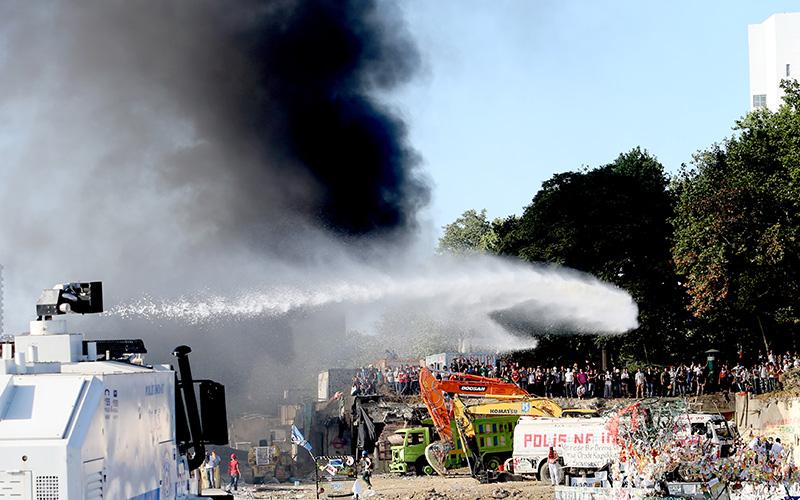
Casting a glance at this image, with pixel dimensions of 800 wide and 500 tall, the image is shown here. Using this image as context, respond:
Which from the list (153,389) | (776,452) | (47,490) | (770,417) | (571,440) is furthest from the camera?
(770,417)

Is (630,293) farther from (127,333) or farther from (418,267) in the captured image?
(127,333)

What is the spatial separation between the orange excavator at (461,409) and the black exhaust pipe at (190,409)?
102 feet

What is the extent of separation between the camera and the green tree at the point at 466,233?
103125 millimetres

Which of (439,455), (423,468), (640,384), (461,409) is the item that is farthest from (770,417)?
(423,468)

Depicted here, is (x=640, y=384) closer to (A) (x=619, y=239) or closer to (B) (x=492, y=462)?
(B) (x=492, y=462)

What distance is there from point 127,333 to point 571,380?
22119mm

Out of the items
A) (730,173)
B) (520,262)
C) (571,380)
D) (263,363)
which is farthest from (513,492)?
(263,363)

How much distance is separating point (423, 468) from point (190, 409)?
3410 cm

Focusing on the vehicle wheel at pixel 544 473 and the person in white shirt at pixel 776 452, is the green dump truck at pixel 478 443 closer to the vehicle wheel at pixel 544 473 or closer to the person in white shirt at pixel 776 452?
the vehicle wheel at pixel 544 473

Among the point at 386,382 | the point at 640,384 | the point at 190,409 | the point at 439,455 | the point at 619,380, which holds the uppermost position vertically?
the point at 190,409

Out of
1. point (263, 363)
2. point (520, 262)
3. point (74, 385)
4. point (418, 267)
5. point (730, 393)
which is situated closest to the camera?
point (74, 385)

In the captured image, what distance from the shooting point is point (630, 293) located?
67562mm

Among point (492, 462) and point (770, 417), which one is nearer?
point (492, 462)

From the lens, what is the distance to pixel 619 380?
187ft
